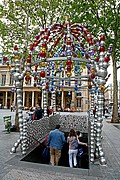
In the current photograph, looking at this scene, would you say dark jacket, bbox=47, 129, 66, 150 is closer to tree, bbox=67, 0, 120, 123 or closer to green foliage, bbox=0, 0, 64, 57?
green foliage, bbox=0, 0, 64, 57

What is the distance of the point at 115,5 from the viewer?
1535 centimetres

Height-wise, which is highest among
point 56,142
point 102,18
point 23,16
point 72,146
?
point 102,18

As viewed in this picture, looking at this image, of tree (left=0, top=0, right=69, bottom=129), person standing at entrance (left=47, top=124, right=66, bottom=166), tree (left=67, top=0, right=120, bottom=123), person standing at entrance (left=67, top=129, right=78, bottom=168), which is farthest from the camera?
tree (left=67, top=0, right=120, bottom=123)

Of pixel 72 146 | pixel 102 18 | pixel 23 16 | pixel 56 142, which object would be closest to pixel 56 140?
pixel 56 142

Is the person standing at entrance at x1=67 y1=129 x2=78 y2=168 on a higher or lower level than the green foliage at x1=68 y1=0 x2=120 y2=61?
lower

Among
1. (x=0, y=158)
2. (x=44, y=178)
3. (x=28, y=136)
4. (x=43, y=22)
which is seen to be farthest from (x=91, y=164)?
(x=43, y=22)

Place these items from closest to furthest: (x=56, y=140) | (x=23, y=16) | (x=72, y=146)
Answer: (x=56, y=140) < (x=72, y=146) < (x=23, y=16)

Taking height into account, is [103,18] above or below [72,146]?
above

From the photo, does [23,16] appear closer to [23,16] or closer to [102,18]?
[23,16]

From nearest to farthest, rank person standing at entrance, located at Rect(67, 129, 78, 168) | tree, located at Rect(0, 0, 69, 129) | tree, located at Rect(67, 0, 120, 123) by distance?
person standing at entrance, located at Rect(67, 129, 78, 168) → tree, located at Rect(0, 0, 69, 129) → tree, located at Rect(67, 0, 120, 123)

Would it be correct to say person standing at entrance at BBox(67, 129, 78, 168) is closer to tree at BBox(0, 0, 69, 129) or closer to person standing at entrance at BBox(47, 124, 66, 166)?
person standing at entrance at BBox(47, 124, 66, 166)

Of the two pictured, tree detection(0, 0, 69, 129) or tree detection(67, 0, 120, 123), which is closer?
tree detection(0, 0, 69, 129)

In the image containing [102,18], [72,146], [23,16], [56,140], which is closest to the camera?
[56,140]

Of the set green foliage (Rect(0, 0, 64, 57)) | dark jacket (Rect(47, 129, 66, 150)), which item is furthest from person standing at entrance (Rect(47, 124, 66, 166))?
green foliage (Rect(0, 0, 64, 57))
